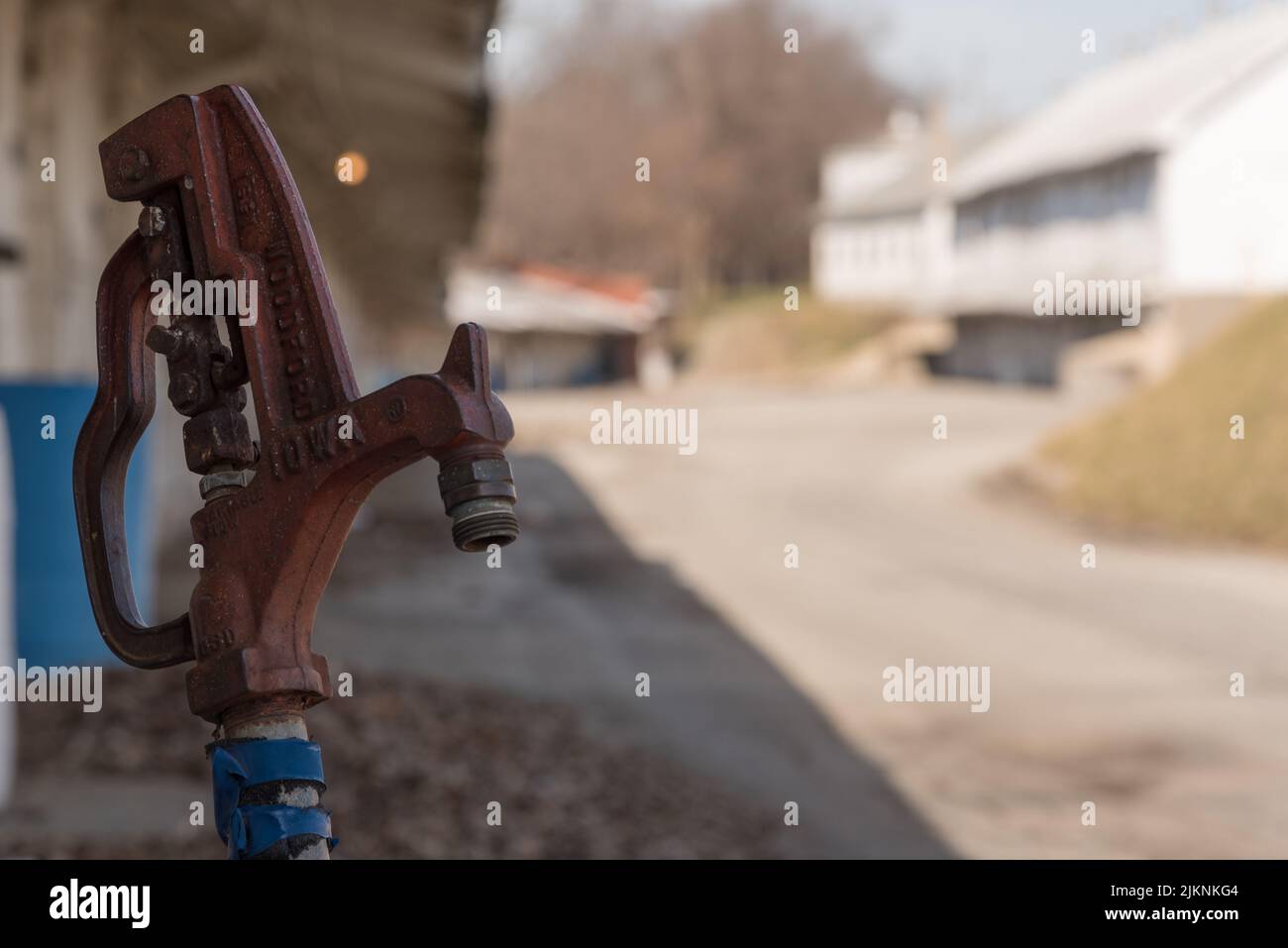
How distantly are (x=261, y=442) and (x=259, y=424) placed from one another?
0.7 inches

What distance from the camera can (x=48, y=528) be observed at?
22.7ft

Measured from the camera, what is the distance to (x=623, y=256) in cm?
6862

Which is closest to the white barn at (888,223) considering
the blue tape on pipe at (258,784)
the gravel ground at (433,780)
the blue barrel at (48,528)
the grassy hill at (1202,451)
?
the grassy hill at (1202,451)

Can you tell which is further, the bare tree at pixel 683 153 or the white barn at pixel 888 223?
the bare tree at pixel 683 153

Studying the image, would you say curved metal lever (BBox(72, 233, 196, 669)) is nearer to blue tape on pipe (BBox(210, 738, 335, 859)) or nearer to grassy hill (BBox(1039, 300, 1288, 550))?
blue tape on pipe (BBox(210, 738, 335, 859))

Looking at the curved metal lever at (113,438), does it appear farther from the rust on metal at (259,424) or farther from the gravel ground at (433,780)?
the gravel ground at (433,780)

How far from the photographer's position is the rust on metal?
1325mm

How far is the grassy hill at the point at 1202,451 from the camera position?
17594mm

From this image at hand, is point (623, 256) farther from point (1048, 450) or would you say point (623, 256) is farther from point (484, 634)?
point (484, 634)

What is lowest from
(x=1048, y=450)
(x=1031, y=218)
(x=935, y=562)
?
(x=935, y=562)

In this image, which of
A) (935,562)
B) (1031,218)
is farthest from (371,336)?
(935,562)

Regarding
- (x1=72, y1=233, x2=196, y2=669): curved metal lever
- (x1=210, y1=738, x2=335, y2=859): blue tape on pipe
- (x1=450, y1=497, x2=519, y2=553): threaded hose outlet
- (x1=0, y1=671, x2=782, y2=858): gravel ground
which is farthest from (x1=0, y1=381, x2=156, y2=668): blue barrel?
(x1=450, y1=497, x2=519, y2=553): threaded hose outlet

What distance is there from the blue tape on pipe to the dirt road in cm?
551

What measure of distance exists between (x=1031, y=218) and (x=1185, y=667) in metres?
31.0
